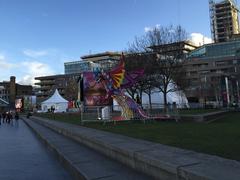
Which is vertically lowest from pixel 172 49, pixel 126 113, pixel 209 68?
pixel 126 113

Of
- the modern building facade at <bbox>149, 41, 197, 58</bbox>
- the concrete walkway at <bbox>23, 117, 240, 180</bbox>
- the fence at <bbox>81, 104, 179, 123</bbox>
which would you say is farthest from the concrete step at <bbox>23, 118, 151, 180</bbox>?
the modern building facade at <bbox>149, 41, 197, 58</bbox>

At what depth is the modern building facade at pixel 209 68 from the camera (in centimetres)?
10712

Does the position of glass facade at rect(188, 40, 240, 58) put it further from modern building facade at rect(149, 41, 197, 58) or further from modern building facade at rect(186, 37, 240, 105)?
modern building facade at rect(149, 41, 197, 58)

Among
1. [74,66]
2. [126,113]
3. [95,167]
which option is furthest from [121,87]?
[74,66]

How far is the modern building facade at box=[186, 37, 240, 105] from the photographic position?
107 meters

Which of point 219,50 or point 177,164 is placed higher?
point 219,50

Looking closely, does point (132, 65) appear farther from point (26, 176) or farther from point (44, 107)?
point (44, 107)

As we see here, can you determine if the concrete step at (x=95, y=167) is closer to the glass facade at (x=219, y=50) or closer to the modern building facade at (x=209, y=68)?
the modern building facade at (x=209, y=68)

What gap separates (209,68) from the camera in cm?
13012

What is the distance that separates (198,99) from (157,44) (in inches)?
2976

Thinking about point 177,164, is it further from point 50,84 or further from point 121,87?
point 50,84

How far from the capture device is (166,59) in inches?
1634

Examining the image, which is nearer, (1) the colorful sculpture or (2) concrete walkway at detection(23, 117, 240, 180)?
(2) concrete walkway at detection(23, 117, 240, 180)

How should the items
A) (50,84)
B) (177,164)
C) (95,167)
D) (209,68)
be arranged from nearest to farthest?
1. (177,164)
2. (95,167)
3. (209,68)
4. (50,84)
